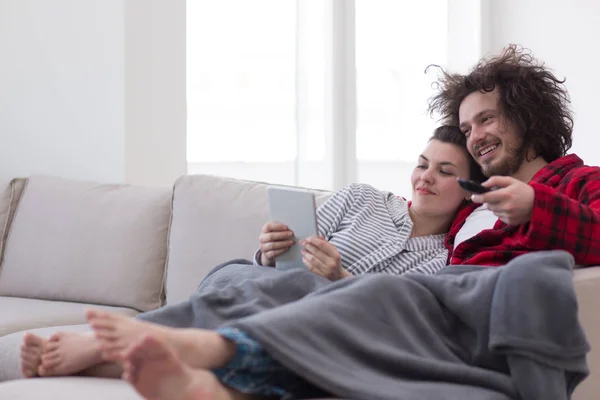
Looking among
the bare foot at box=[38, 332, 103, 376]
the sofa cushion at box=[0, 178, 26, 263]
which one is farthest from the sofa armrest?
the sofa cushion at box=[0, 178, 26, 263]

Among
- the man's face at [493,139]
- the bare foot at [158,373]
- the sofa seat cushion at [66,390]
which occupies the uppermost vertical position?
the man's face at [493,139]

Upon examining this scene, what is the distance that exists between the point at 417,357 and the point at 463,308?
0.15m

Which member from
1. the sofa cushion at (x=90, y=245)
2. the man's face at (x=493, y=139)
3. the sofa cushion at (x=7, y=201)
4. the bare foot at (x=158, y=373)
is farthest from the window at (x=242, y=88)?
the bare foot at (x=158, y=373)

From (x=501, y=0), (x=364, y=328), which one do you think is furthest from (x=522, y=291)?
(x=501, y=0)

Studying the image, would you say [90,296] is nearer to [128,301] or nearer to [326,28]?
[128,301]

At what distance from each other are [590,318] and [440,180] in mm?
694

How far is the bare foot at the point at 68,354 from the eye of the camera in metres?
1.65

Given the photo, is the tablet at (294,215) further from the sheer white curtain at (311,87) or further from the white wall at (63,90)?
the sheer white curtain at (311,87)

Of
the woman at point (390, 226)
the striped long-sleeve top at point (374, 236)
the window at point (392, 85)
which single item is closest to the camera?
the woman at point (390, 226)

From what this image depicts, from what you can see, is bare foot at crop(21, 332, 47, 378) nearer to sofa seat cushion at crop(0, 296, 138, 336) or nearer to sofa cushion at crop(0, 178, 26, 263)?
sofa seat cushion at crop(0, 296, 138, 336)

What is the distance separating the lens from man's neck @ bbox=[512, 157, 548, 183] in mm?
2271

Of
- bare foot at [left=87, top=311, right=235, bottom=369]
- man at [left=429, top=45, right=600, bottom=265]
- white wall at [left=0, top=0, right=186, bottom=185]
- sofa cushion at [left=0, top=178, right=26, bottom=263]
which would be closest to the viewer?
bare foot at [left=87, top=311, right=235, bottom=369]

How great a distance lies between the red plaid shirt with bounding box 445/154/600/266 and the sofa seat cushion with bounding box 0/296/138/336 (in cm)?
113

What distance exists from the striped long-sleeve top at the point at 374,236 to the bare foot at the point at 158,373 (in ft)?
3.13
